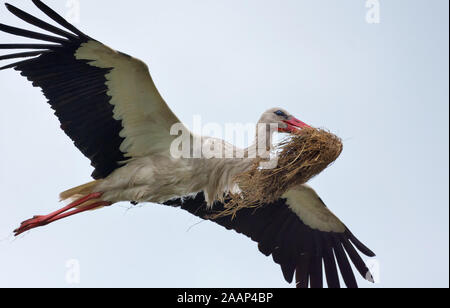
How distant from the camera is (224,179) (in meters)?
7.20

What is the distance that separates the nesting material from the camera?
6496mm

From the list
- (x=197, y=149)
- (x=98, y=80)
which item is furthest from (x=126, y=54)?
(x=197, y=149)

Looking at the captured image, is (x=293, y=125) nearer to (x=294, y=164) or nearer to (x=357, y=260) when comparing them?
(x=294, y=164)

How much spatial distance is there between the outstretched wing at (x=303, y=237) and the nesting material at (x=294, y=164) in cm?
136

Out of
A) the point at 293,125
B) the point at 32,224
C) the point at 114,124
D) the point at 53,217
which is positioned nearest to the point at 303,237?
the point at 293,125

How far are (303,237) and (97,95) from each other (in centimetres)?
282

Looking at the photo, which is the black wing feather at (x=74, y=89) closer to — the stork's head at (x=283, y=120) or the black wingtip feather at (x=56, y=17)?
the black wingtip feather at (x=56, y=17)

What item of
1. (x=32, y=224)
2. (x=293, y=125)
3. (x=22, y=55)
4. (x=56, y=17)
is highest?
(x=56, y=17)

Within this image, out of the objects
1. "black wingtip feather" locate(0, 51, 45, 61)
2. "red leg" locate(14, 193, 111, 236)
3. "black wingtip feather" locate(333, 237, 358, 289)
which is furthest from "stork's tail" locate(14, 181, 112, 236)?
"black wingtip feather" locate(333, 237, 358, 289)

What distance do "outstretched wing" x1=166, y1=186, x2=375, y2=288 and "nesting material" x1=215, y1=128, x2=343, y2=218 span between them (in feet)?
4.45

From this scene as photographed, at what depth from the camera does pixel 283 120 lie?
733 centimetres

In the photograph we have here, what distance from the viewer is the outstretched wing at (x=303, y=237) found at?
8.29 meters

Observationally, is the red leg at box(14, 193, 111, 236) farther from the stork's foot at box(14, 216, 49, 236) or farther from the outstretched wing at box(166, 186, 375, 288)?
the outstretched wing at box(166, 186, 375, 288)
